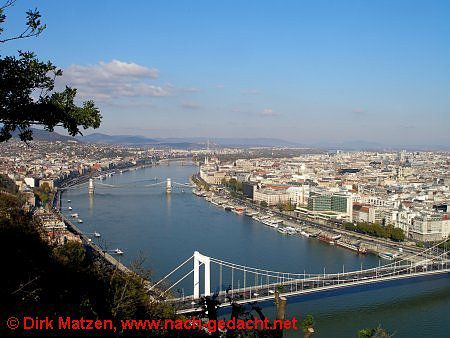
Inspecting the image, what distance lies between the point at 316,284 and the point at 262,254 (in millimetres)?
2106

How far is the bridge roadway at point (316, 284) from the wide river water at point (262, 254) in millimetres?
133

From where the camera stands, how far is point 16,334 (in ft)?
4.45

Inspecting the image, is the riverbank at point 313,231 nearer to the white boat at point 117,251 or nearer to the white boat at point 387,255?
the white boat at point 387,255

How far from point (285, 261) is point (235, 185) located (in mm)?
11013

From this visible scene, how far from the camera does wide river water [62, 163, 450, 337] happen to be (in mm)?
4930

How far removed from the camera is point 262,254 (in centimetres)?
759

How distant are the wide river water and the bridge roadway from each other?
133mm

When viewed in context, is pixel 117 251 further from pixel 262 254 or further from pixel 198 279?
pixel 198 279

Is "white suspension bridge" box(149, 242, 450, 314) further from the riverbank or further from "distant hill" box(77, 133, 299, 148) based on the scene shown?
"distant hill" box(77, 133, 299, 148)

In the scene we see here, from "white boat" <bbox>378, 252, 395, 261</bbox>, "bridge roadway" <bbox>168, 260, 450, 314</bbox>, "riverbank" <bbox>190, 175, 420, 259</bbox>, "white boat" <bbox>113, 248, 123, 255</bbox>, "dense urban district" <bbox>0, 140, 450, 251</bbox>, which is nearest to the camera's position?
"bridge roadway" <bbox>168, 260, 450, 314</bbox>

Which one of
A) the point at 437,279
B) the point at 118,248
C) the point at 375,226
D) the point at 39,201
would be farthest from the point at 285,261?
the point at 39,201

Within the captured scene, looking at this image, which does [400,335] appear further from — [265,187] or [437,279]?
[265,187]

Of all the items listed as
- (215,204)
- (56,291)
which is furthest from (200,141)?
(56,291)

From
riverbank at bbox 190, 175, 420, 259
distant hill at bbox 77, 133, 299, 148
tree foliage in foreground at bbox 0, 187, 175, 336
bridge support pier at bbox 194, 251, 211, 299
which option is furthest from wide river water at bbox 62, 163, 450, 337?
distant hill at bbox 77, 133, 299, 148
